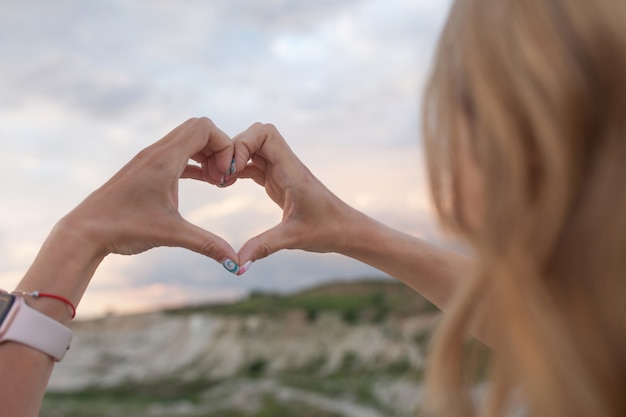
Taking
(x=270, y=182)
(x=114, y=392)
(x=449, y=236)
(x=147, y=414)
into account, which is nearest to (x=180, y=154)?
(x=270, y=182)

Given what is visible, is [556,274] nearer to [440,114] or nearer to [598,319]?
[598,319]

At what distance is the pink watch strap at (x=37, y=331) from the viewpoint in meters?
0.93

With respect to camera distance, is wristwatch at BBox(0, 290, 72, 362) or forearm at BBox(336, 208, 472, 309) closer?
wristwatch at BBox(0, 290, 72, 362)

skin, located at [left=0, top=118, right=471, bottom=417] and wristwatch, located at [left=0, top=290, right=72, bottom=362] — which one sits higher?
skin, located at [left=0, top=118, right=471, bottom=417]

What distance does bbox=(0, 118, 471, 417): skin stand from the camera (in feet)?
3.23

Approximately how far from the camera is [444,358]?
1.86 ft

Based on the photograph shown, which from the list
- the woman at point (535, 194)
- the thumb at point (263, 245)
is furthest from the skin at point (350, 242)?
the woman at point (535, 194)

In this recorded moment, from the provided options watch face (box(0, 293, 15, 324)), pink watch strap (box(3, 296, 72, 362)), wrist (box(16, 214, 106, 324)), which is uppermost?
wrist (box(16, 214, 106, 324))

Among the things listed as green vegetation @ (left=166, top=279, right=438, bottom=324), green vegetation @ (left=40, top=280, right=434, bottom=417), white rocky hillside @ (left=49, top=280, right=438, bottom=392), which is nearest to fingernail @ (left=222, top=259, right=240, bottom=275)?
green vegetation @ (left=40, top=280, right=434, bottom=417)

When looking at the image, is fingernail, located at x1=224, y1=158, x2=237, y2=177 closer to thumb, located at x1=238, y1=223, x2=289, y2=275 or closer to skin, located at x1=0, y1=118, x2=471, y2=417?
skin, located at x1=0, y1=118, x2=471, y2=417

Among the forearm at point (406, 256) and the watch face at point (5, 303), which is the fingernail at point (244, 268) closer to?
the forearm at point (406, 256)

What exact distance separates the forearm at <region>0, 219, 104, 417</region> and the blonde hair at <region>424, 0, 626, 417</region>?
2.06 ft

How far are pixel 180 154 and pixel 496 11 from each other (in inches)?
26.7

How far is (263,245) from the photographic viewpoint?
3.94 ft
